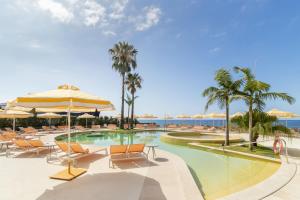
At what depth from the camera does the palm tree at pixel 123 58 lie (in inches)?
1117

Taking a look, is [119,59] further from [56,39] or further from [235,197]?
[235,197]

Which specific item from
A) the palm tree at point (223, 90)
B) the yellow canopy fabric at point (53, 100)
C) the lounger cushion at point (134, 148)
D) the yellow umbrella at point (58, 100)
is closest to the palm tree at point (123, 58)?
the palm tree at point (223, 90)

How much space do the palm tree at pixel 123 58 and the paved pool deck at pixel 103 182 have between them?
21526 millimetres

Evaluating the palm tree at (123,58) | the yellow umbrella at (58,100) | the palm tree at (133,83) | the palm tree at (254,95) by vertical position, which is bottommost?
the yellow umbrella at (58,100)

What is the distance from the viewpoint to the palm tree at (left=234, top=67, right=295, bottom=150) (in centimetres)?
1045

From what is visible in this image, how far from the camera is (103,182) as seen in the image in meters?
5.06

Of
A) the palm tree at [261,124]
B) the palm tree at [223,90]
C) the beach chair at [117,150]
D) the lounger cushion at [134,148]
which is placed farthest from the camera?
the palm tree at [223,90]

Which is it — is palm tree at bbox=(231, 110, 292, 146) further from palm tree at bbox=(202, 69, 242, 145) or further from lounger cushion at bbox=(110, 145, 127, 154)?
lounger cushion at bbox=(110, 145, 127, 154)

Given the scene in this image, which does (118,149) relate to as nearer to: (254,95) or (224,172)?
(224,172)

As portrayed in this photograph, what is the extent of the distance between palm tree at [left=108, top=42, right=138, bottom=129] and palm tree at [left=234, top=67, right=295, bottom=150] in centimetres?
1966

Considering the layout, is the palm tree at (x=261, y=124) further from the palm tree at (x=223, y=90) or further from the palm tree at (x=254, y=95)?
the palm tree at (x=223, y=90)

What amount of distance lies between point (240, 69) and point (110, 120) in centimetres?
2745

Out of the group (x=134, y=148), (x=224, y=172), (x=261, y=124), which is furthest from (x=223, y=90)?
(x=134, y=148)

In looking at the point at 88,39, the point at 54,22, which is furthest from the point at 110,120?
the point at 54,22
